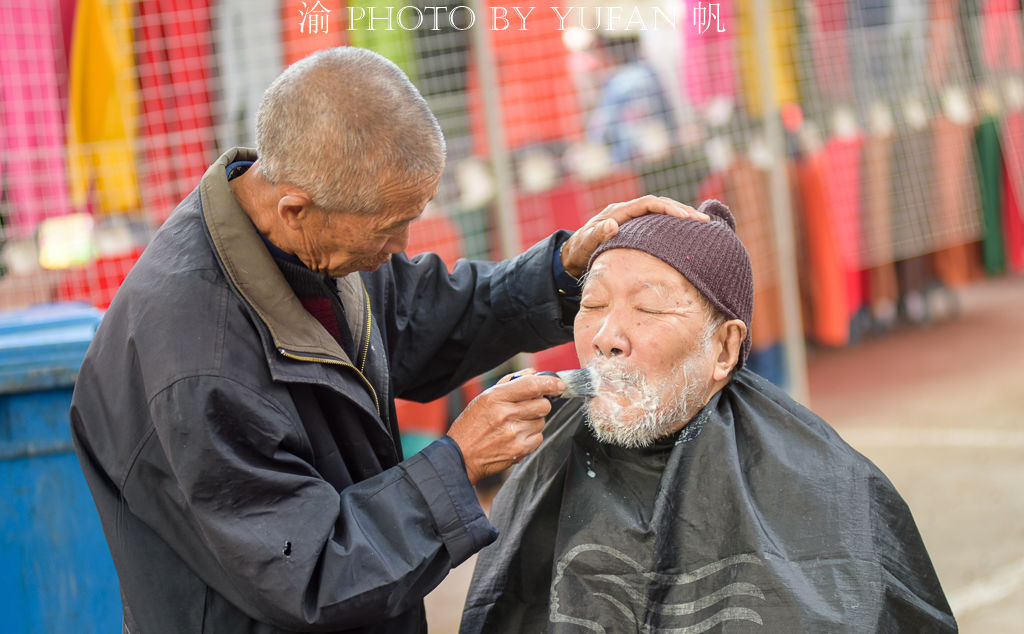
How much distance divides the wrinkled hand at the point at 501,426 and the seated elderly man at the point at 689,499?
0.19 m

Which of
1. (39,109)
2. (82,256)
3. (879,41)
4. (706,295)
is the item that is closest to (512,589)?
(706,295)

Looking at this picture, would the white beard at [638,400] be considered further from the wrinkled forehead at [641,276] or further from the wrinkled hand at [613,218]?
the wrinkled hand at [613,218]

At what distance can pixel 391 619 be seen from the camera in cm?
183

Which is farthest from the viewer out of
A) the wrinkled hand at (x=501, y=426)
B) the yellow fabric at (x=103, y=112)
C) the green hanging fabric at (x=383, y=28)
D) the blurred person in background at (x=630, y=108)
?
the blurred person in background at (x=630, y=108)

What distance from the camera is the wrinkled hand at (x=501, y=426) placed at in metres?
1.74

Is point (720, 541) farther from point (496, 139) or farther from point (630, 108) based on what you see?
point (630, 108)

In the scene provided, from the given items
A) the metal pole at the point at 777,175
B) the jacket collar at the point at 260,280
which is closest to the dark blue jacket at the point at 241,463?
the jacket collar at the point at 260,280

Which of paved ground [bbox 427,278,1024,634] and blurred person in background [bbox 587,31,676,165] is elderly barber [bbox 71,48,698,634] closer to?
paved ground [bbox 427,278,1024,634]

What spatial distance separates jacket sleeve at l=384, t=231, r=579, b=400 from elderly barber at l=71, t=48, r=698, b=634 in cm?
38

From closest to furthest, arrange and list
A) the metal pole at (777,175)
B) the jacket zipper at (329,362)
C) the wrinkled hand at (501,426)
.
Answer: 1. the jacket zipper at (329,362)
2. the wrinkled hand at (501,426)
3. the metal pole at (777,175)

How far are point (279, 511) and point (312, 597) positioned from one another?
15cm

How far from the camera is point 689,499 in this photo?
1872 millimetres

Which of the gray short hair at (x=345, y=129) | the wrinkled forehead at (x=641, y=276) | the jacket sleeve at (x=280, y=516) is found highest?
the gray short hair at (x=345, y=129)

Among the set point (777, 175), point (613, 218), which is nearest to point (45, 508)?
point (613, 218)
